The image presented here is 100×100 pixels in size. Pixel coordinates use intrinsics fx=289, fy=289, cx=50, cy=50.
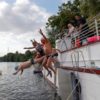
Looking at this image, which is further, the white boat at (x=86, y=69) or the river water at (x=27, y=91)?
the river water at (x=27, y=91)

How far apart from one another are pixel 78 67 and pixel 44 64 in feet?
11.6

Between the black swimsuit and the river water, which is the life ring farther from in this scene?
the river water

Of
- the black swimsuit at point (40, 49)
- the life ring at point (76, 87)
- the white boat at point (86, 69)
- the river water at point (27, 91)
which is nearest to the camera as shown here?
the white boat at point (86, 69)

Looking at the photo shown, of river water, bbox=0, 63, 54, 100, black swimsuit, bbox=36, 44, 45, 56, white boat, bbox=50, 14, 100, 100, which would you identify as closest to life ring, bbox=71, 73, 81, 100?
white boat, bbox=50, 14, 100, 100

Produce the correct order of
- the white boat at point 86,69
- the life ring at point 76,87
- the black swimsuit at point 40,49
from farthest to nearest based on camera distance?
the black swimsuit at point 40,49, the life ring at point 76,87, the white boat at point 86,69

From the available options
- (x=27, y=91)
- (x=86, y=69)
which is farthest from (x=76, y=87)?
(x=27, y=91)

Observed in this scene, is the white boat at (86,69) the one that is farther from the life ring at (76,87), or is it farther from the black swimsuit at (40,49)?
the black swimsuit at (40,49)

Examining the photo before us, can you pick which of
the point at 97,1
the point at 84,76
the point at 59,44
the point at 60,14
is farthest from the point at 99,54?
the point at 60,14

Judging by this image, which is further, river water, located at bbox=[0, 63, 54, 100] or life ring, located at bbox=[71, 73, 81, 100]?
river water, located at bbox=[0, 63, 54, 100]

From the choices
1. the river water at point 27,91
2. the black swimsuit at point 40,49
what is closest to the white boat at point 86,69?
the black swimsuit at point 40,49

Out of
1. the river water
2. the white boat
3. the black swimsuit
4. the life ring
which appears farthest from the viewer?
the river water

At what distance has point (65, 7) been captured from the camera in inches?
1797

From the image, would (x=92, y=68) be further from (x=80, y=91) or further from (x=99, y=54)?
(x=80, y=91)

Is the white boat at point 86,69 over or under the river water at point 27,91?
over
